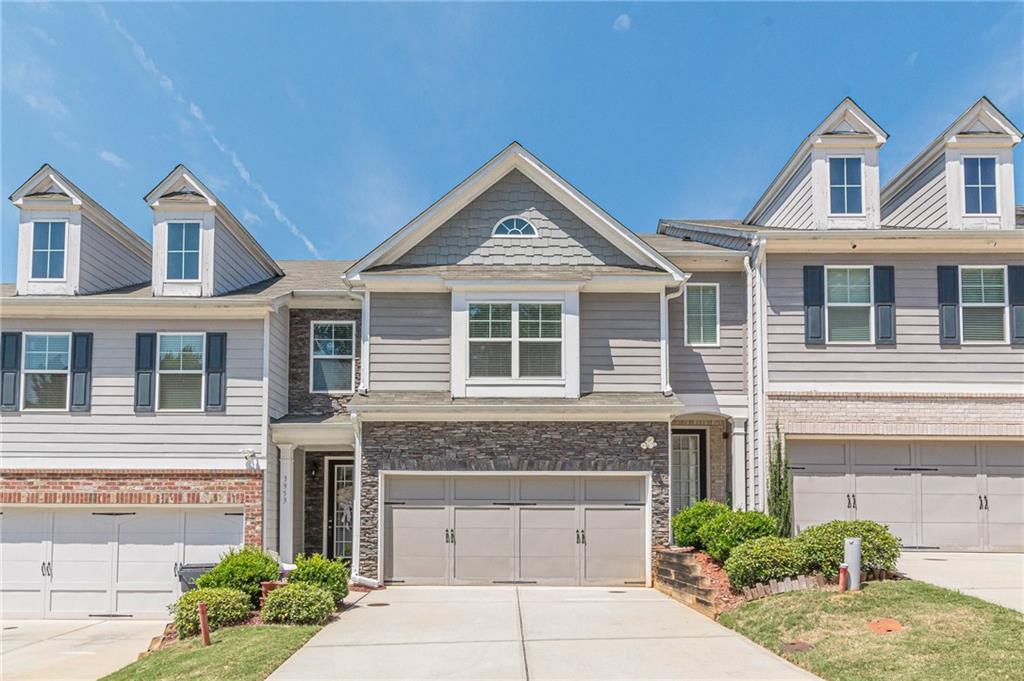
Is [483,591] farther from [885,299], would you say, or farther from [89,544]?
[885,299]

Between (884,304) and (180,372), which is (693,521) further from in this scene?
(180,372)

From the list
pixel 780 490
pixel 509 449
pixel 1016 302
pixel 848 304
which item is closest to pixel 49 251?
pixel 509 449

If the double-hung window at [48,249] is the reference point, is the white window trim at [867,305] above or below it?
below

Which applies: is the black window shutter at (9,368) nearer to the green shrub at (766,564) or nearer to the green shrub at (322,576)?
the green shrub at (322,576)

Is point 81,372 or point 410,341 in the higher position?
point 410,341

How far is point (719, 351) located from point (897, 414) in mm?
3506

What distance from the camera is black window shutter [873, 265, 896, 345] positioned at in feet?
53.4

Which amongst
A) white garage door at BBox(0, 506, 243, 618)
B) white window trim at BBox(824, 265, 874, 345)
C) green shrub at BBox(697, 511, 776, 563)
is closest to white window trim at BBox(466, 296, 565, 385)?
green shrub at BBox(697, 511, 776, 563)

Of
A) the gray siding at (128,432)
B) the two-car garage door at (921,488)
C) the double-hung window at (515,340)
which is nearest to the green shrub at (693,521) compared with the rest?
the two-car garage door at (921,488)

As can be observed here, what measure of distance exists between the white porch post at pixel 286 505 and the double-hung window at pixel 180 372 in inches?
74.1

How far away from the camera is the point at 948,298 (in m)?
16.3

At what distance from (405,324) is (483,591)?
5087 mm

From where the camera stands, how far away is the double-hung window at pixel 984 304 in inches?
640

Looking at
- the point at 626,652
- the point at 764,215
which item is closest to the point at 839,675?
the point at 626,652
